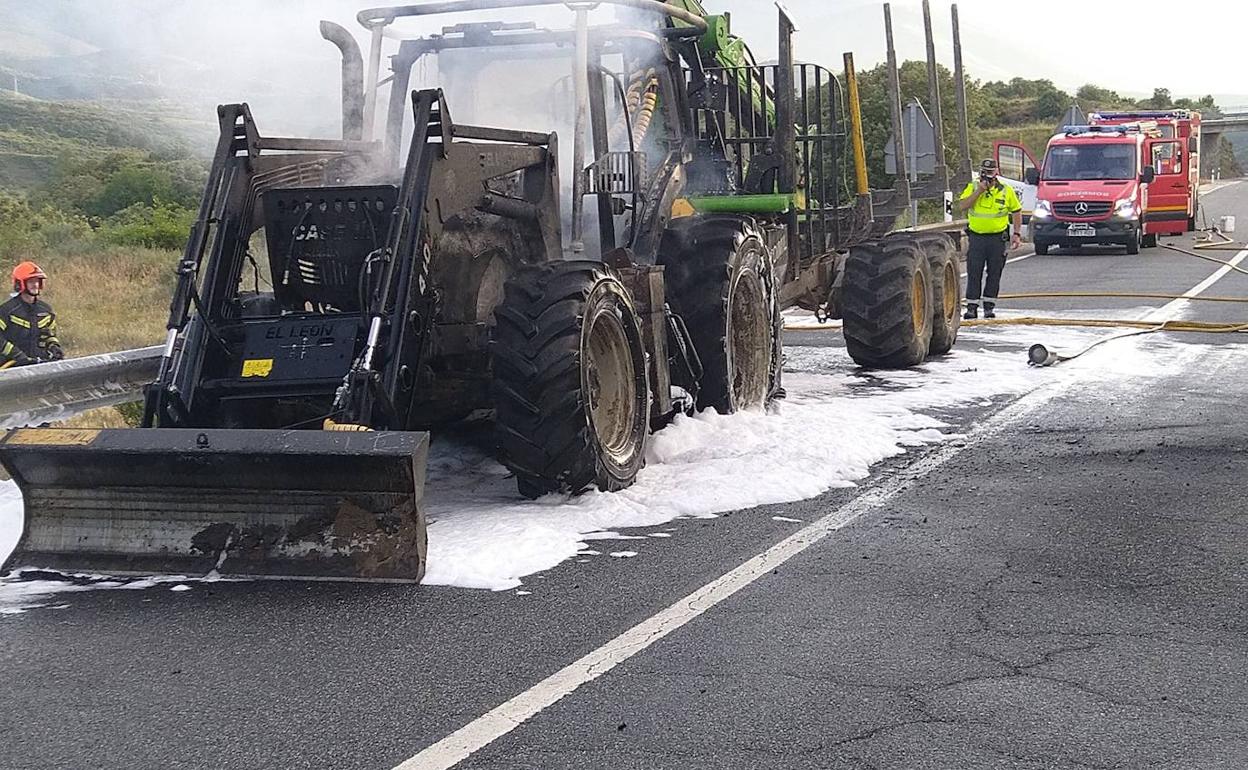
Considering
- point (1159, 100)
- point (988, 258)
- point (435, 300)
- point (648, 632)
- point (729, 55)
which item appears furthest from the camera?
point (1159, 100)

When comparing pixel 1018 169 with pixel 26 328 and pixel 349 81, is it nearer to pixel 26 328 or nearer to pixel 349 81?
pixel 349 81

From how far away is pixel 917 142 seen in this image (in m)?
19.7

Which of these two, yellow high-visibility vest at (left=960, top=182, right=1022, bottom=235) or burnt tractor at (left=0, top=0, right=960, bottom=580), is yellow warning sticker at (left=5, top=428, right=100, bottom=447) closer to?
burnt tractor at (left=0, top=0, right=960, bottom=580)

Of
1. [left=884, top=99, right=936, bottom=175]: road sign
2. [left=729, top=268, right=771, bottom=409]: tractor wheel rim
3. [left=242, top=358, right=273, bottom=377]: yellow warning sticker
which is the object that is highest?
[left=884, top=99, right=936, bottom=175]: road sign

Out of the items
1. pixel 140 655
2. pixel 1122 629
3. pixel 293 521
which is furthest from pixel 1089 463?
pixel 140 655

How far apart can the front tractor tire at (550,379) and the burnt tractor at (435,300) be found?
0.04 ft

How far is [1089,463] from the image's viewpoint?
8.58m

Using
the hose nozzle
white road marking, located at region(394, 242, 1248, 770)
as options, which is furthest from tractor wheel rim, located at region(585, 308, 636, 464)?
the hose nozzle

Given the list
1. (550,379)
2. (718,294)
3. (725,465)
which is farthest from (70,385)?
(718,294)

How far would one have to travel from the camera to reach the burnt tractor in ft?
20.4

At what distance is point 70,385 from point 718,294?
4.11 m

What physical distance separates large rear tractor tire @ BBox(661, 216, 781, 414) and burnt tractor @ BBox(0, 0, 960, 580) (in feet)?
0.07

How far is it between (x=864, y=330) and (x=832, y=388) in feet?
3.68

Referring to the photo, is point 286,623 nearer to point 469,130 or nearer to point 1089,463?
point 469,130
